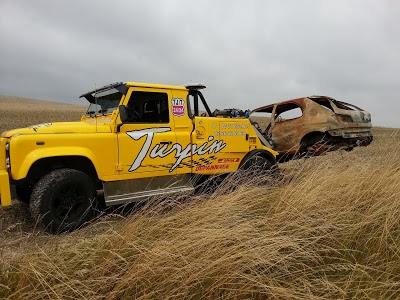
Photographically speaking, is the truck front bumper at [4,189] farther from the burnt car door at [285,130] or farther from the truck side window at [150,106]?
the burnt car door at [285,130]

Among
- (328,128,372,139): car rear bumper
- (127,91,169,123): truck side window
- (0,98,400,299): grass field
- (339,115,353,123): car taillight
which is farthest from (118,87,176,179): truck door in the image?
(339,115,353,123): car taillight

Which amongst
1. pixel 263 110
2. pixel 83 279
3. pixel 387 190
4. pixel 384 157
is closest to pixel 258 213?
pixel 387 190

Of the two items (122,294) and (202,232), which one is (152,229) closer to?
(202,232)

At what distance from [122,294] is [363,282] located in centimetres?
171

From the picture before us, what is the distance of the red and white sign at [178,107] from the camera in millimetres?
5809

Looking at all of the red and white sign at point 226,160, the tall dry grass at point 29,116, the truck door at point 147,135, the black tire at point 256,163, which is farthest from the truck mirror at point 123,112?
the tall dry grass at point 29,116

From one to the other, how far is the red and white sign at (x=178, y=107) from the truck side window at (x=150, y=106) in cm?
12

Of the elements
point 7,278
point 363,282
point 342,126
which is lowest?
point 363,282

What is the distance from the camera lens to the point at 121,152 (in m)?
5.11

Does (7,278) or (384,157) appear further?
(384,157)

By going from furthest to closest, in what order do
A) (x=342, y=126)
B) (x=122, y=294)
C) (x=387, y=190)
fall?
(x=342, y=126)
(x=387, y=190)
(x=122, y=294)

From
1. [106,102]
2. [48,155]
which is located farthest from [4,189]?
[106,102]

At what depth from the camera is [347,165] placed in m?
5.50

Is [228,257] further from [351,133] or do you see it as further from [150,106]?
[351,133]
